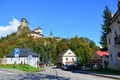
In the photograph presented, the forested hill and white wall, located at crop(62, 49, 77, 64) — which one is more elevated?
the forested hill

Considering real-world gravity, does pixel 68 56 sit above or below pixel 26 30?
below

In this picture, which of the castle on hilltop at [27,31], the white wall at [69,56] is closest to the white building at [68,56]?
the white wall at [69,56]

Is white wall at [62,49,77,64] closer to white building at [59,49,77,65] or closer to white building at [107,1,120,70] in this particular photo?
white building at [59,49,77,65]

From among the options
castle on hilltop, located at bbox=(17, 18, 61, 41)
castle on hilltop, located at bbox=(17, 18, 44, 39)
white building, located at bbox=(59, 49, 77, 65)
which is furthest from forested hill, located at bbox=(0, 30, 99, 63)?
castle on hilltop, located at bbox=(17, 18, 44, 39)

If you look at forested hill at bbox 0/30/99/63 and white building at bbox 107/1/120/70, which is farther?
forested hill at bbox 0/30/99/63

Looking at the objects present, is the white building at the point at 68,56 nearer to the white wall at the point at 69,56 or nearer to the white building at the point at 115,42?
the white wall at the point at 69,56

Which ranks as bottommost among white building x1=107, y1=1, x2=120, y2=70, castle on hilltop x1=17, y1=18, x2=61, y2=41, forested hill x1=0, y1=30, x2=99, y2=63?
white building x1=107, y1=1, x2=120, y2=70

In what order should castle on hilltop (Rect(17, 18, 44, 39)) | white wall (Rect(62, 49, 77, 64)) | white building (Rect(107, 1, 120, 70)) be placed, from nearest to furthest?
white building (Rect(107, 1, 120, 70)) < white wall (Rect(62, 49, 77, 64)) < castle on hilltop (Rect(17, 18, 44, 39))

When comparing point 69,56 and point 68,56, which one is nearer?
point 69,56

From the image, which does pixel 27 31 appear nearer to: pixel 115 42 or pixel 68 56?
pixel 68 56

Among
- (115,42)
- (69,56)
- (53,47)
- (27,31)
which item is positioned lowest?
(115,42)

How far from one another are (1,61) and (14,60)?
3.11 meters

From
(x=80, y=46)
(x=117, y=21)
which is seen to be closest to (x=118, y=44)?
(x=117, y=21)

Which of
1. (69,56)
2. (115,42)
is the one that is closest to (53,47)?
(69,56)
